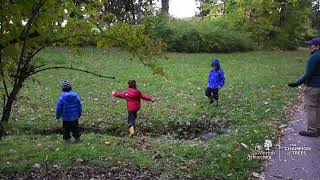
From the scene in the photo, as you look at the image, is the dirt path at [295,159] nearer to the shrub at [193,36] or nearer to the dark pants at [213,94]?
the dark pants at [213,94]

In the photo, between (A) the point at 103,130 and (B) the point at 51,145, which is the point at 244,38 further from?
(B) the point at 51,145

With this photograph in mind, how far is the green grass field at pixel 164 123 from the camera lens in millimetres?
6781

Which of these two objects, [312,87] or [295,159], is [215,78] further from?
[295,159]

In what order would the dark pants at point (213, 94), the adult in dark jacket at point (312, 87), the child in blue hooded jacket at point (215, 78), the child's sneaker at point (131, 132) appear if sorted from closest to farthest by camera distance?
the adult in dark jacket at point (312, 87) < the child's sneaker at point (131, 132) < the child in blue hooded jacket at point (215, 78) < the dark pants at point (213, 94)

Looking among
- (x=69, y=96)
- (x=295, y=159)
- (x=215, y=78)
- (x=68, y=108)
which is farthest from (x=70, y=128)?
(x=215, y=78)

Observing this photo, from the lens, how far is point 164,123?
9.73 meters

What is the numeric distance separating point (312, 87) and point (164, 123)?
137 inches

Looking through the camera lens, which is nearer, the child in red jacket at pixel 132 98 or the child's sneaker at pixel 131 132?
the child's sneaker at pixel 131 132

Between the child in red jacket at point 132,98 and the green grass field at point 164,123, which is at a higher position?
the child in red jacket at point 132,98

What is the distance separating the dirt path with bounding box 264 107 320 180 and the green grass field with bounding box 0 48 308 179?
30cm

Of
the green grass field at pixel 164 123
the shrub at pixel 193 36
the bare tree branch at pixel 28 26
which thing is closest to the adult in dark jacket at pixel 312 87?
the green grass field at pixel 164 123

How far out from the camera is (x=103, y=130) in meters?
9.48

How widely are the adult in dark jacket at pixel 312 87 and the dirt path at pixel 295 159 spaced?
0.78ft

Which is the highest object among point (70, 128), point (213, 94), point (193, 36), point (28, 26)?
point (28, 26)
